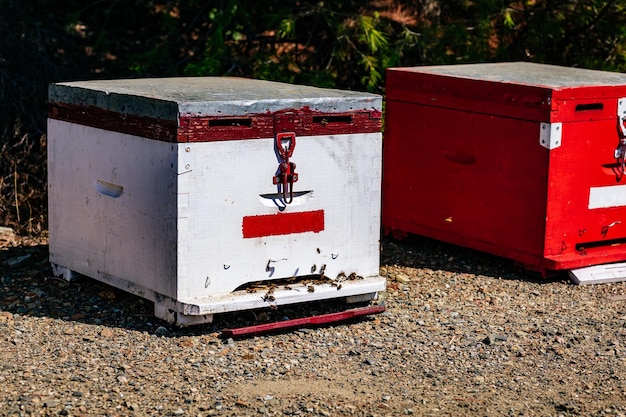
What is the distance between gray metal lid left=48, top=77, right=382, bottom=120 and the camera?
5090mm

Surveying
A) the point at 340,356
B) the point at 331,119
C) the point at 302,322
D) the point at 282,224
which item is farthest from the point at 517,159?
the point at 340,356

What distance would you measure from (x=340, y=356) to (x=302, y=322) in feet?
1.26

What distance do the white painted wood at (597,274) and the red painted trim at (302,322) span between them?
143 centimetres

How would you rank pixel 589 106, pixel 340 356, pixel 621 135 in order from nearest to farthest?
pixel 340 356 → pixel 589 106 → pixel 621 135

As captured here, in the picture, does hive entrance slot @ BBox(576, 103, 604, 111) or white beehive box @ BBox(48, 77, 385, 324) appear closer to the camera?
white beehive box @ BBox(48, 77, 385, 324)

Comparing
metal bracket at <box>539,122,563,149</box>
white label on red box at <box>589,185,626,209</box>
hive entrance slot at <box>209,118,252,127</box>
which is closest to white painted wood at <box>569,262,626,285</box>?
white label on red box at <box>589,185,626,209</box>

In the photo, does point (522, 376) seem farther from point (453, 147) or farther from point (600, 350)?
point (453, 147)

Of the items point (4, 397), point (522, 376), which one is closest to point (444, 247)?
point (522, 376)

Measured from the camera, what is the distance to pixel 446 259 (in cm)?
692

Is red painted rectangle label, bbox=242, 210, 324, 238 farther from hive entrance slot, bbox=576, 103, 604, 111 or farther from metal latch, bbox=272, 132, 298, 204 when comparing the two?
hive entrance slot, bbox=576, 103, 604, 111

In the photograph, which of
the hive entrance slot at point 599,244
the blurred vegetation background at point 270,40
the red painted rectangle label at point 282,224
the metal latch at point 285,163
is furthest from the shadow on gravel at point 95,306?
the blurred vegetation background at point 270,40

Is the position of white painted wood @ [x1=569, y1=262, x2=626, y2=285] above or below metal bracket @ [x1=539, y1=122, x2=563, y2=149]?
below

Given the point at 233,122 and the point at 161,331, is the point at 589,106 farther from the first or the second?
the point at 161,331

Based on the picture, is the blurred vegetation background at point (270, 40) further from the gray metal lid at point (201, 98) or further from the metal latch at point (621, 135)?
the metal latch at point (621, 135)
